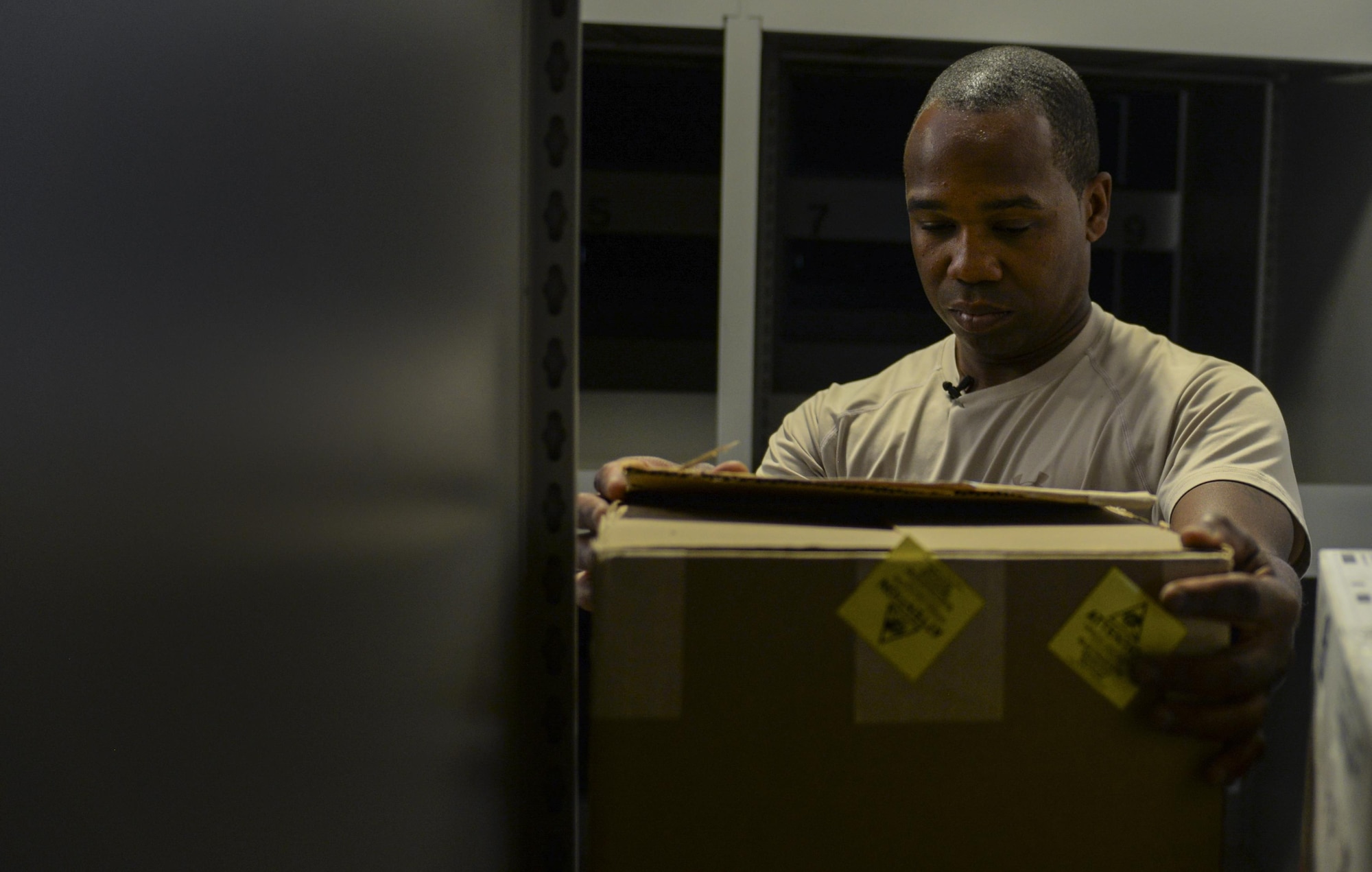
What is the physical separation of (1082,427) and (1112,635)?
26.2 inches

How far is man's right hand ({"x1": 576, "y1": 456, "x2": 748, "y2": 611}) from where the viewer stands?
614 millimetres

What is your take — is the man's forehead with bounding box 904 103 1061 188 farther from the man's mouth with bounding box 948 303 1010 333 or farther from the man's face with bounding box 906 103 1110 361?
the man's mouth with bounding box 948 303 1010 333

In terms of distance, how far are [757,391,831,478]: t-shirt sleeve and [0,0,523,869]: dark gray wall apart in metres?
0.81

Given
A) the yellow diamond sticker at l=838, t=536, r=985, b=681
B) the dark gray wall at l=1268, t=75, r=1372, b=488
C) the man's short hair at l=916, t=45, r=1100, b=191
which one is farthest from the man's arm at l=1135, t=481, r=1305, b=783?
the dark gray wall at l=1268, t=75, r=1372, b=488

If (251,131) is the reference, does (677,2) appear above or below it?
above

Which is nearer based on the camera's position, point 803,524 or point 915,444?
point 803,524

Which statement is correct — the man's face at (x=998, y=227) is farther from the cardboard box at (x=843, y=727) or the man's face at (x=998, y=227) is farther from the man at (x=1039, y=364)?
the cardboard box at (x=843, y=727)

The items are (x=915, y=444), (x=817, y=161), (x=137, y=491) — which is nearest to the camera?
(x=137, y=491)

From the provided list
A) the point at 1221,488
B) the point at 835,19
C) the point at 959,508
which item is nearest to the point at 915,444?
the point at 1221,488

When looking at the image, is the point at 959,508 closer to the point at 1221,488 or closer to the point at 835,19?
the point at 1221,488

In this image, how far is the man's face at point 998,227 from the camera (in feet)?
3.60

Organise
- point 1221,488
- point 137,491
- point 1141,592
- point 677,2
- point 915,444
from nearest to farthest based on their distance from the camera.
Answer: point 137,491, point 1141,592, point 1221,488, point 915,444, point 677,2

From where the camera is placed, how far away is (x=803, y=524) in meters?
0.53

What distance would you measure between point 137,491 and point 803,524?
0.34 meters
